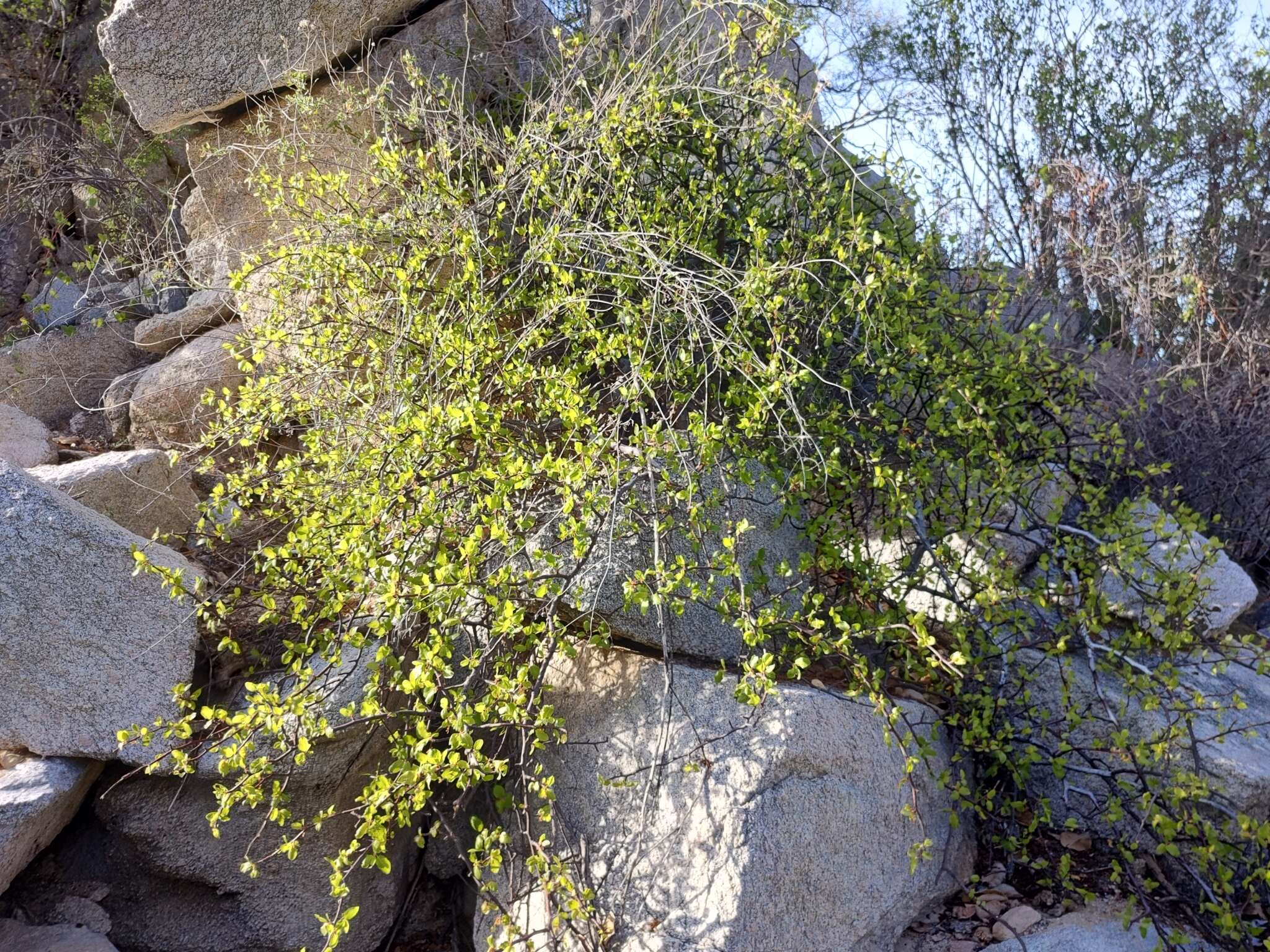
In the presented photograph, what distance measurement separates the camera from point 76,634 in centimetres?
316

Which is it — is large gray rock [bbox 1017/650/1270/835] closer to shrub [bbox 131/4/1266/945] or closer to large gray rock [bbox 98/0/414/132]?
shrub [bbox 131/4/1266/945]

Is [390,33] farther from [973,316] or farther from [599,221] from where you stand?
[973,316]

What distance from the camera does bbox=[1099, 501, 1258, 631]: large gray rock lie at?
12.5 ft

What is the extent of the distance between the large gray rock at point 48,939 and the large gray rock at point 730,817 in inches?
44.0

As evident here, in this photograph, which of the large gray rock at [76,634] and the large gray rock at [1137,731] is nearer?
the large gray rock at [76,634]

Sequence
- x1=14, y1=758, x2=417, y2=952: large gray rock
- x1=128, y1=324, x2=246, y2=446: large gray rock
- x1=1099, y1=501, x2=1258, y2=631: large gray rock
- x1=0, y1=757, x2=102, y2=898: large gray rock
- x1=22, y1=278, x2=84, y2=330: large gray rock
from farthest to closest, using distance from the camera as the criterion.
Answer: x1=22, y1=278, x2=84, y2=330: large gray rock < x1=128, y1=324, x2=246, y2=446: large gray rock < x1=1099, y1=501, x2=1258, y2=631: large gray rock < x1=14, y1=758, x2=417, y2=952: large gray rock < x1=0, y1=757, x2=102, y2=898: large gray rock

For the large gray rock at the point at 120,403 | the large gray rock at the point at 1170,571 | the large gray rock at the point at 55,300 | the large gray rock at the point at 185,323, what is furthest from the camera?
the large gray rock at the point at 55,300

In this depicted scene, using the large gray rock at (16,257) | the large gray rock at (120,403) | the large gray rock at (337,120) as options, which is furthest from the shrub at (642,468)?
the large gray rock at (16,257)

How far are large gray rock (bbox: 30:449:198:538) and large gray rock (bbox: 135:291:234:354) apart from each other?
1289 millimetres

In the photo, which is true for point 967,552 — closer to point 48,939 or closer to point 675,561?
point 675,561

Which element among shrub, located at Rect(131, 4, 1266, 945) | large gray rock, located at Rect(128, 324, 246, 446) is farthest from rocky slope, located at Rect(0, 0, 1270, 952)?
large gray rock, located at Rect(128, 324, 246, 446)

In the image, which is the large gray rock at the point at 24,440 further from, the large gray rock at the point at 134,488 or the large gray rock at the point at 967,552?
the large gray rock at the point at 967,552

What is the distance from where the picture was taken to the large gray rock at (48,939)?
304cm

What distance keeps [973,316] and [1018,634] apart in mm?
1137
